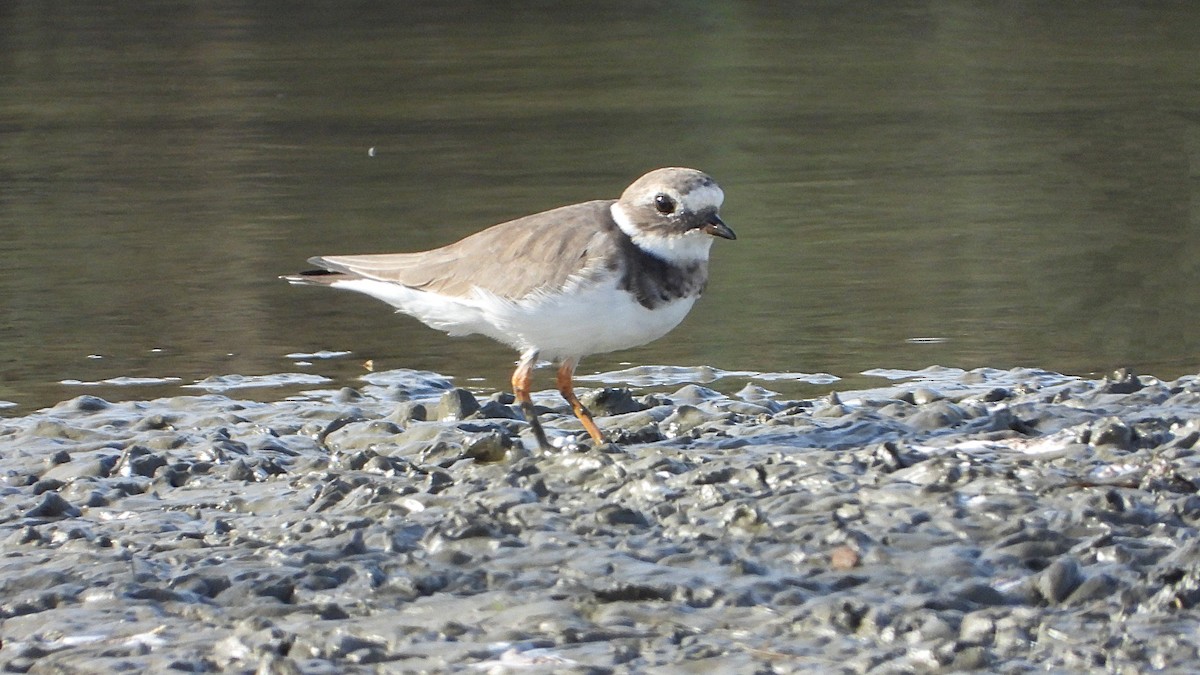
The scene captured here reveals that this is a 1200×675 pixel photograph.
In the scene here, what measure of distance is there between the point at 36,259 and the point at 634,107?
7504 millimetres

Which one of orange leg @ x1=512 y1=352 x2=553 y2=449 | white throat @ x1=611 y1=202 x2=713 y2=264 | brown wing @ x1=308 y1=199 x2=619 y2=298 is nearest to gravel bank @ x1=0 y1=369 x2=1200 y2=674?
orange leg @ x1=512 y1=352 x2=553 y2=449

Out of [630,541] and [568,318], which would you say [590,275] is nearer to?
[568,318]

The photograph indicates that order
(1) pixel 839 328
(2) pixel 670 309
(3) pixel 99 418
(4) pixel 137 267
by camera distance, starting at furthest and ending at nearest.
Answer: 1. (4) pixel 137 267
2. (1) pixel 839 328
3. (3) pixel 99 418
4. (2) pixel 670 309

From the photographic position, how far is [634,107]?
17.8 meters

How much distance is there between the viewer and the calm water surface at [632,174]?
9.55m

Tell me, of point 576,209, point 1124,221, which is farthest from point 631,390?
point 1124,221

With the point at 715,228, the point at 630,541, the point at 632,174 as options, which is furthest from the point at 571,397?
the point at 632,174

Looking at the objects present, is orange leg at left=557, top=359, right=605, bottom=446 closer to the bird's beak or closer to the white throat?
the white throat

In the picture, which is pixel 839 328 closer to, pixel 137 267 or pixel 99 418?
pixel 99 418

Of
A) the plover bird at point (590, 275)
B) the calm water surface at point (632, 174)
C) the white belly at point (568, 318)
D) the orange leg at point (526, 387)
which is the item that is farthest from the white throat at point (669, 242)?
the calm water surface at point (632, 174)

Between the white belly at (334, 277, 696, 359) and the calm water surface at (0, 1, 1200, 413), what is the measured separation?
1.73 m

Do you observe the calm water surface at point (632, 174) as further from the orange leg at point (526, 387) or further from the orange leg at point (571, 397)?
the orange leg at point (526, 387)

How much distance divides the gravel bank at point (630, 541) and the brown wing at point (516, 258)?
2.01 ft

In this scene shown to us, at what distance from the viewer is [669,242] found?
678cm
